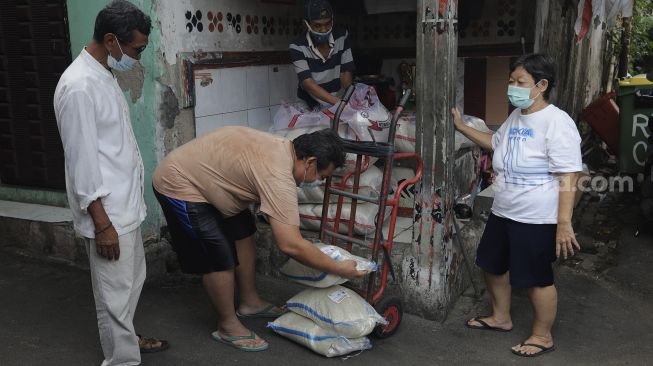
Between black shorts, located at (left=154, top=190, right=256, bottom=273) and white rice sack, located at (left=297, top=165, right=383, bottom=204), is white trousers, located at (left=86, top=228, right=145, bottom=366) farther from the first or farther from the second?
white rice sack, located at (left=297, top=165, right=383, bottom=204)

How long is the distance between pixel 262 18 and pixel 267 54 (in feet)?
1.06

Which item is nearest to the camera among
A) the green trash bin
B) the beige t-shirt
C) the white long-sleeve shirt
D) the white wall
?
the white long-sleeve shirt

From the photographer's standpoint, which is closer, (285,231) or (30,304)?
(285,231)

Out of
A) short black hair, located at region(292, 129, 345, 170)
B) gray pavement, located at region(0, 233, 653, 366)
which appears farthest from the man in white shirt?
short black hair, located at region(292, 129, 345, 170)

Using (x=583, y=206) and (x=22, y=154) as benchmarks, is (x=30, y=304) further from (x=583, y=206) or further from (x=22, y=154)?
(x=583, y=206)

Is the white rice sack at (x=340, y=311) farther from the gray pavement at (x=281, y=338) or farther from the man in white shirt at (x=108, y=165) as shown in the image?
the man in white shirt at (x=108, y=165)

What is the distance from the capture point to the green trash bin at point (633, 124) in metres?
6.66

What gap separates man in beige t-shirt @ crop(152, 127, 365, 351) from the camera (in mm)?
2930

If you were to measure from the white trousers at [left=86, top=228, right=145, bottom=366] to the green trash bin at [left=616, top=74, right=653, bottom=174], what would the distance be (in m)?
5.86

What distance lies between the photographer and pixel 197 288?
14.5 ft

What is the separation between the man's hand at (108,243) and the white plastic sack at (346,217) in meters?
1.66

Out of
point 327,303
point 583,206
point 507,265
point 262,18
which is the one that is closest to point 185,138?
point 262,18

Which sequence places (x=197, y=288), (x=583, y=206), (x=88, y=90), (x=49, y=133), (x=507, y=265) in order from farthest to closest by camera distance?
1. (x=583, y=206)
2. (x=49, y=133)
3. (x=197, y=288)
4. (x=507, y=265)
5. (x=88, y=90)

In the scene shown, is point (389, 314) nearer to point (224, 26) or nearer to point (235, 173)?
point (235, 173)
